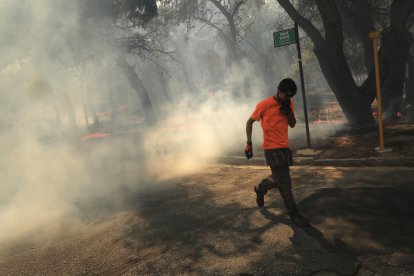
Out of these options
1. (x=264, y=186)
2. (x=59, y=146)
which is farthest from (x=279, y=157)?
(x=59, y=146)

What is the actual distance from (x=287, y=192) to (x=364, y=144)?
4518mm

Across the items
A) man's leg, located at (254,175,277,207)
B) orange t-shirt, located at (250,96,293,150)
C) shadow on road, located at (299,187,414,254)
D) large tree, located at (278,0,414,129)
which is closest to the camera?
shadow on road, located at (299,187,414,254)

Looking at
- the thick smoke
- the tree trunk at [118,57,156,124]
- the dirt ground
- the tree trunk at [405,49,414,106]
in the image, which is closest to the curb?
the dirt ground

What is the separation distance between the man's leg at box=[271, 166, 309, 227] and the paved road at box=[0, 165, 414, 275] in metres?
0.13

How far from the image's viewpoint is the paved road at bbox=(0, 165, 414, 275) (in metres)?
3.50

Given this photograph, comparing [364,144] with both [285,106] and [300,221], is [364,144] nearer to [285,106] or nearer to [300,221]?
[285,106]

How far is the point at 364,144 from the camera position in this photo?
8148 mm

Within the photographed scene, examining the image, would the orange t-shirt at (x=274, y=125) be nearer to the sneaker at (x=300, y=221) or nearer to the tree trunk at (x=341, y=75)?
the sneaker at (x=300, y=221)

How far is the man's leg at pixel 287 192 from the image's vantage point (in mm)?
4297

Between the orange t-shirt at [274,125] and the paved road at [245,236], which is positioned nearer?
the paved road at [245,236]

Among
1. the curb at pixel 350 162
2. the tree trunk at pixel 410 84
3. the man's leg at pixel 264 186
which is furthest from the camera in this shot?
the tree trunk at pixel 410 84

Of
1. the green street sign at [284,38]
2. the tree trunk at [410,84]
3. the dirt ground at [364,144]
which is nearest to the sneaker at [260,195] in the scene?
the dirt ground at [364,144]

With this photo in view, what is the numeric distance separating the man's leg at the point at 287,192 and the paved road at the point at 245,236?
0.13m

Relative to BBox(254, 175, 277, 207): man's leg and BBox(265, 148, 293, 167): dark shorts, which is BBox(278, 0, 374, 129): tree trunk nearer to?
BBox(254, 175, 277, 207): man's leg
